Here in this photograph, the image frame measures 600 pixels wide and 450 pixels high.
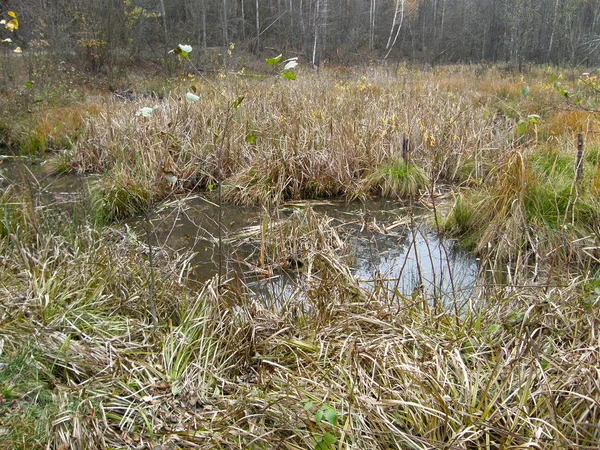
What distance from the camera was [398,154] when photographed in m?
6.32

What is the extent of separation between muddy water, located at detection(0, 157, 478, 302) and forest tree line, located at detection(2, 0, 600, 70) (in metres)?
7.99

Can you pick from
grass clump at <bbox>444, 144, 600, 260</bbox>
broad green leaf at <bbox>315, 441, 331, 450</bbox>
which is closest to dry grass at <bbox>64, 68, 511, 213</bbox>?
grass clump at <bbox>444, 144, 600, 260</bbox>

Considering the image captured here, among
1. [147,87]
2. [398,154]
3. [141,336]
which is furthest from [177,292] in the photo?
[147,87]

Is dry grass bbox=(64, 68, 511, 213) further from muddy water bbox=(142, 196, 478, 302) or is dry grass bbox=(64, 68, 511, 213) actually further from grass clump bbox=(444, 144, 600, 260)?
grass clump bbox=(444, 144, 600, 260)

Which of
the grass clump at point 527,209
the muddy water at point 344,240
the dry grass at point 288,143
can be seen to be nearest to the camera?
the muddy water at point 344,240

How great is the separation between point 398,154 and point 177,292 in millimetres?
4162

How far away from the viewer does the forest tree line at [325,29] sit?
44.3 feet

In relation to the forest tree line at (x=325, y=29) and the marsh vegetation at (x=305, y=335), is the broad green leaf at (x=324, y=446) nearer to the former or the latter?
the marsh vegetation at (x=305, y=335)

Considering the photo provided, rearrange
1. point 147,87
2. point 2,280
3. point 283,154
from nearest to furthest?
point 2,280
point 283,154
point 147,87

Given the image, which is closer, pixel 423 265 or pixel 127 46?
pixel 423 265

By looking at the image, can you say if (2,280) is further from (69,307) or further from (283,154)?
(283,154)

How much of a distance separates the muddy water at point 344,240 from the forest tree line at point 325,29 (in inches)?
315

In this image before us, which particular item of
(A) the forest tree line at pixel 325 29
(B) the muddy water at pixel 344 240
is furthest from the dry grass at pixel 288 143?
(A) the forest tree line at pixel 325 29

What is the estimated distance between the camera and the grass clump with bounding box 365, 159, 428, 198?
5.94 m
